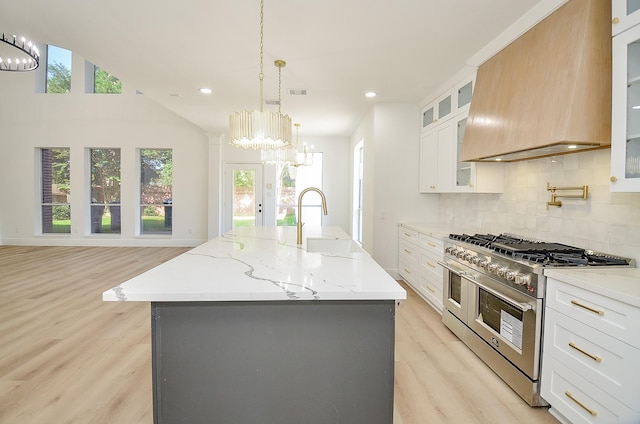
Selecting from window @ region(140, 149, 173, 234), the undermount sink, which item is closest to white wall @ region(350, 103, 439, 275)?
the undermount sink

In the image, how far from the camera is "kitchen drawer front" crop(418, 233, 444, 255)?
326cm

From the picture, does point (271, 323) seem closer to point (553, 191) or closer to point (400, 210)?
point (553, 191)

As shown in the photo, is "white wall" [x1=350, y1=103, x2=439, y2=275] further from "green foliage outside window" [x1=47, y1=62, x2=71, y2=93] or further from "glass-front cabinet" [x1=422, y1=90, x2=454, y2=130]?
"green foliage outside window" [x1=47, y1=62, x2=71, y2=93]

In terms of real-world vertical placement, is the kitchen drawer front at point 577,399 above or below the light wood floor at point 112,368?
above

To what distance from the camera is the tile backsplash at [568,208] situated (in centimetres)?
202

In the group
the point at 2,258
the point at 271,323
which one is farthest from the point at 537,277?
the point at 2,258

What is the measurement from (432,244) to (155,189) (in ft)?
21.9

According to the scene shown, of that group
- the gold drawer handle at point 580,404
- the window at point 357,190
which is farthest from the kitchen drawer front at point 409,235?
the gold drawer handle at point 580,404

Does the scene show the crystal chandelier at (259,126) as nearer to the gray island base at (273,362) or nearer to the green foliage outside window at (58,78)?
the gray island base at (273,362)

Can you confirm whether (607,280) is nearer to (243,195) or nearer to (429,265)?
(429,265)

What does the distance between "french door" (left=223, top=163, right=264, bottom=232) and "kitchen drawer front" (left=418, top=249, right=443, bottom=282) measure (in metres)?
4.68

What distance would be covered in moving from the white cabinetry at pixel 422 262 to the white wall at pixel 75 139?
5.38 meters

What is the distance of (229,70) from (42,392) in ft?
10.9

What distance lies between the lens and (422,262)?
12.5 ft
